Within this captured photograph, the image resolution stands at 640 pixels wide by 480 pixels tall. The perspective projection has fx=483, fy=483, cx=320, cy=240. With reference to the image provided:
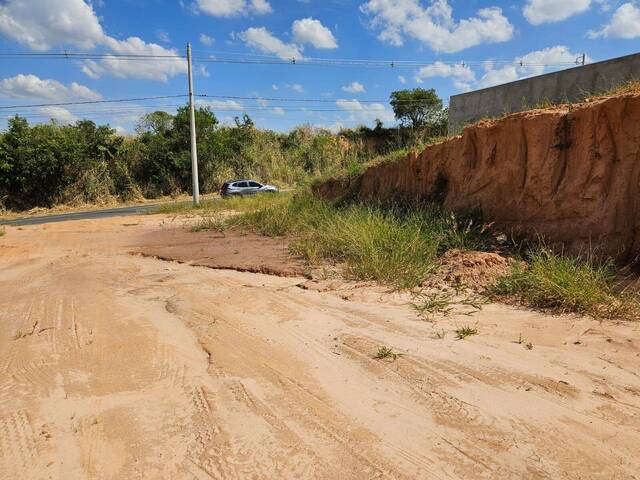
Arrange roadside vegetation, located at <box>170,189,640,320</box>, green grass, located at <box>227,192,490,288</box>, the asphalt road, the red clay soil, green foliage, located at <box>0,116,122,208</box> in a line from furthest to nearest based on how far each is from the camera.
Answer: green foliage, located at <box>0,116,122,208</box>
the asphalt road
the red clay soil
green grass, located at <box>227,192,490,288</box>
roadside vegetation, located at <box>170,189,640,320</box>

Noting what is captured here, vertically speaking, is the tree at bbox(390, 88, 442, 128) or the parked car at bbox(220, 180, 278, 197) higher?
the tree at bbox(390, 88, 442, 128)

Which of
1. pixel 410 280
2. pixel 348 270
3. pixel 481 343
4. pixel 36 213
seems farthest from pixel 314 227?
pixel 36 213

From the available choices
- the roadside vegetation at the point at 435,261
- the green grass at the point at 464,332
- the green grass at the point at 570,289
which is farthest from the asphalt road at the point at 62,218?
the green grass at the point at 464,332

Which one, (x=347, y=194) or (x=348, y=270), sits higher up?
(x=347, y=194)

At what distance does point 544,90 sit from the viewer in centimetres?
1567

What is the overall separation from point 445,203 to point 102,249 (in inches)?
302

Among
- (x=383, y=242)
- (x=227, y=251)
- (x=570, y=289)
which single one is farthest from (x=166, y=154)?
(x=570, y=289)

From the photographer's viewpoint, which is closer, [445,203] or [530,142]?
[530,142]

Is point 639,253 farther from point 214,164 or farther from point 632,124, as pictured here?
point 214,164

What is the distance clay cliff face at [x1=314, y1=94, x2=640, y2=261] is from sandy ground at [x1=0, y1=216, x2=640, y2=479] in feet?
8.37

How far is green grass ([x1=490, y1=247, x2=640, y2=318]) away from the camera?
16.3ft

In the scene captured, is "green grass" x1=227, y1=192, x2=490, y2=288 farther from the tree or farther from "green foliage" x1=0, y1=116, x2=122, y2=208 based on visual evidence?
the tree

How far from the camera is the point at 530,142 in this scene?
27.1 ft

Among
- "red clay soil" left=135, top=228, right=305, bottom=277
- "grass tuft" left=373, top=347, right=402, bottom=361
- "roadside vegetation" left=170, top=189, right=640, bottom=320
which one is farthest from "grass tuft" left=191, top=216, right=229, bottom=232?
"grass tuft" left=373, top=347, right=402, bottom=361
